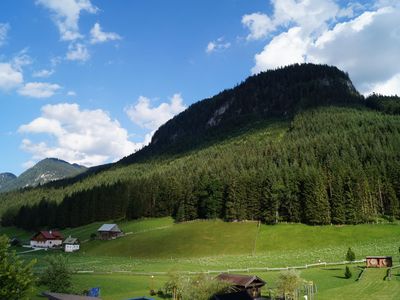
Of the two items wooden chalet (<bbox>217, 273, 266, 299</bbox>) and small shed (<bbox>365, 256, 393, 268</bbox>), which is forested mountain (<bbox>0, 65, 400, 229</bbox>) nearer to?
small shed (<bbox>365, 256, 393, 268</bbox>)

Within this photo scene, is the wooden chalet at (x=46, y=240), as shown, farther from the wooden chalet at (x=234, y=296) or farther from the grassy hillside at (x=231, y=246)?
the wooden chalet at (x=234, y=296)

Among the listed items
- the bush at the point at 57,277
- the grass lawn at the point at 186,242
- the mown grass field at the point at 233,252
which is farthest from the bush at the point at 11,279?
the grass lawn at the point at 186,242

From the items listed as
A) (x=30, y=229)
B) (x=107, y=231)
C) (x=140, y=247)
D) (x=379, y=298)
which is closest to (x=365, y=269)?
(x=379, y=298)

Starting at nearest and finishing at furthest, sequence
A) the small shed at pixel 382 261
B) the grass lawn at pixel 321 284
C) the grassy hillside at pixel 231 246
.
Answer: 1. the grass lawn at pixel 321 284
2. the small shed at pixel 382 261
3. the grassy hillside at pixel 231 246

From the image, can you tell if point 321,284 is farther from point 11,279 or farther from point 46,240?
point 46,240

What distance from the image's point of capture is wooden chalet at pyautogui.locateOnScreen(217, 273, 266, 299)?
5206cm

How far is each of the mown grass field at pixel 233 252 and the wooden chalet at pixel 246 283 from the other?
5.58m

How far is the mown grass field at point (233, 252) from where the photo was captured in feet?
198

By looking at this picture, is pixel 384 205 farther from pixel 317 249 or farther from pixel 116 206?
pixel 116 206

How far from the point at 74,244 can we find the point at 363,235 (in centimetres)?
8518

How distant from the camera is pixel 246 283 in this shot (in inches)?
2055

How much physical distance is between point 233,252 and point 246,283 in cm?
4961

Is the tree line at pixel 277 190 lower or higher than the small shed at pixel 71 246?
higher

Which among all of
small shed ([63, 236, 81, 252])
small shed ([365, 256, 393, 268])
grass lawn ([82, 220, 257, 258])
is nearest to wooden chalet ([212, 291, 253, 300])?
→ small shed ([365, 256, 393, 268])
